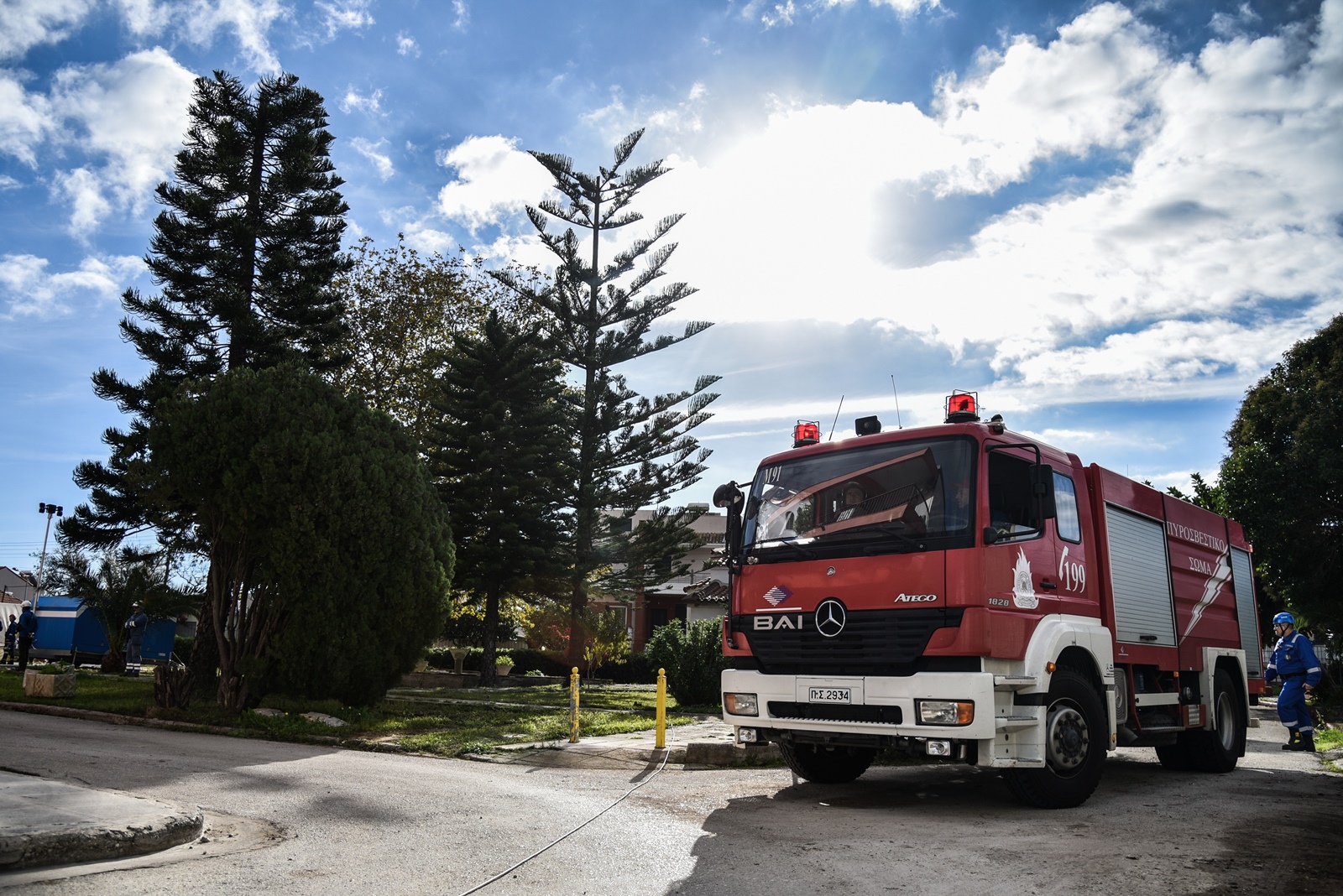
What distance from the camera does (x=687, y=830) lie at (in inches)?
249

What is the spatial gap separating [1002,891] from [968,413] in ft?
11.9

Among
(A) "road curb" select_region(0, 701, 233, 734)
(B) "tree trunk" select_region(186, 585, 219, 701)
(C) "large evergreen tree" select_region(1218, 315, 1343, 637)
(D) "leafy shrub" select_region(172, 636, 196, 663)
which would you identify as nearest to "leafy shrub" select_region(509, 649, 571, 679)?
(D) "leafy shrub" select_region(172, 636, 196, 663)

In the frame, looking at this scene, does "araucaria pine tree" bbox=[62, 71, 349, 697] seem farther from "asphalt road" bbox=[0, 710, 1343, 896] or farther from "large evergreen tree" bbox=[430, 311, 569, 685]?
"asphalt road" bbox=[0, 710, 1343, 896]

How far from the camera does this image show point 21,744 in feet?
31.5

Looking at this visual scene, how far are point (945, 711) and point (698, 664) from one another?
35.9 ft

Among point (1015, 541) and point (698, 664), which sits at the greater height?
point (1015, 541)

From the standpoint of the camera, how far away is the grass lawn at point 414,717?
11500 millimetres

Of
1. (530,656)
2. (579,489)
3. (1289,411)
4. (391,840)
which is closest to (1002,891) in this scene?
(391,840)

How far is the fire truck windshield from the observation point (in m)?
6.92

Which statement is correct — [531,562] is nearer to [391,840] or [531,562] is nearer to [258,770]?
[258,770]

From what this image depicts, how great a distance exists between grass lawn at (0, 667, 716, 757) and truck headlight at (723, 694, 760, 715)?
13.0ft

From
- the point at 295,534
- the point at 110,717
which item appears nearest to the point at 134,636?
the point at 110,717

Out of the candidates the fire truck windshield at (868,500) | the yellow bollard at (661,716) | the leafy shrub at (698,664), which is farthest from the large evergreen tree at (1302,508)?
the fire truck windshield at (868,500)

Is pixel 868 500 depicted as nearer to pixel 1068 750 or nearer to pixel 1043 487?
pixel 1043 487
